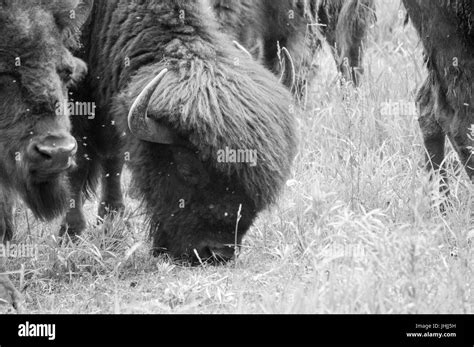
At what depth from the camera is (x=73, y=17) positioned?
534cm

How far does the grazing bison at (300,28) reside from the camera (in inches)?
311

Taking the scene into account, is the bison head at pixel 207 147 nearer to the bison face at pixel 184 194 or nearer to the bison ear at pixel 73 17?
the bison face at pixel 184 194

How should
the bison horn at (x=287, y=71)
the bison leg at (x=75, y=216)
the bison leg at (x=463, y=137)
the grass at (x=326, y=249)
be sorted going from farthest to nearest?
the bison horn at (x=287, y=71) < the bison leg at (x=75, y=216) < the bison leg at (x=463, y=137) < the grass at (x=326, y=249)

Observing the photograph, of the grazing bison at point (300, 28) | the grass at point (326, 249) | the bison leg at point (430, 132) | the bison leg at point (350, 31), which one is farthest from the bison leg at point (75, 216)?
the bison leg at point (350, 31)

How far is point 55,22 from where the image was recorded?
203 inches

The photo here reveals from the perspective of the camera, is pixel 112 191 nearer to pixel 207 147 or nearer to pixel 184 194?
pixel 184 194

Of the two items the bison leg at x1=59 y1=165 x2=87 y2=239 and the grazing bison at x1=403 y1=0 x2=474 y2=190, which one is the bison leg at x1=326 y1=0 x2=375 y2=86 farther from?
the grazing bison at x1=403 y1=0 x2=474 y2=190

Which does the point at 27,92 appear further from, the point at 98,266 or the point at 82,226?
the point at 82,226

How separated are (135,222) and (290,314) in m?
2.84

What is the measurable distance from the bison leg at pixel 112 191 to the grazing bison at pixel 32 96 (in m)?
1.88

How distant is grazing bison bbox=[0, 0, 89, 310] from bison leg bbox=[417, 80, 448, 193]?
7.86 feet

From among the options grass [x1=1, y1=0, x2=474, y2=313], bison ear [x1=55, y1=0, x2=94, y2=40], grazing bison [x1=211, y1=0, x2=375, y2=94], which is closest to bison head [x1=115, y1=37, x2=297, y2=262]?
grass [x1=1, y1=0, x2=474, y2=313]

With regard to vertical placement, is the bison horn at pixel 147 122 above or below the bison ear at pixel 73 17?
below
